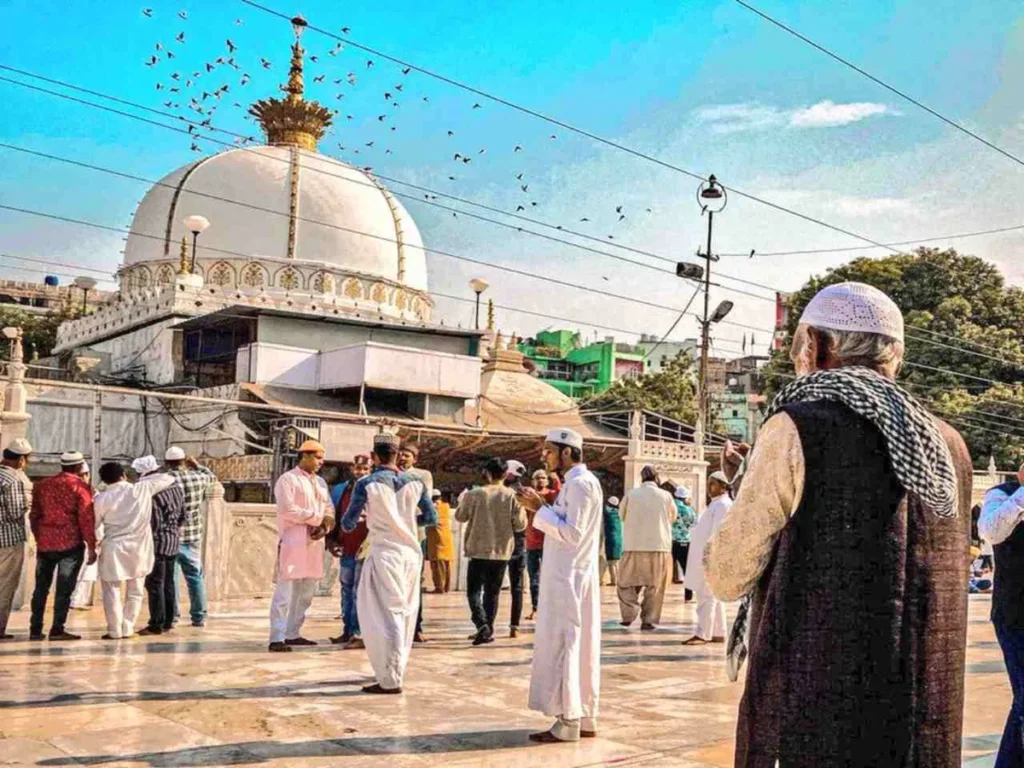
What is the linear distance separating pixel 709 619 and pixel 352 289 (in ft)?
70.8

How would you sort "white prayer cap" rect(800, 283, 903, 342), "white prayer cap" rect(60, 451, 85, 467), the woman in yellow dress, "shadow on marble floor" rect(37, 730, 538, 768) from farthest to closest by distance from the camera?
the woman in yellow dress → "white prayer cap" rect(60, 451, 85, 467) → "shadow on marble floor" rect(37, 730, 538, 768) → "white prayer cap" rect(800, 283, 903, 342)

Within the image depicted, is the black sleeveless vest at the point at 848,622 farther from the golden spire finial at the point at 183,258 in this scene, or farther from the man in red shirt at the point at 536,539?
the golden spire finial at the point at 183,258

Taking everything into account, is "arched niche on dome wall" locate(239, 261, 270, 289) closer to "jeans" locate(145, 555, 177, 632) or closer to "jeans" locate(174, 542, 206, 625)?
"jeans" locate(174, 542, 206, 625)

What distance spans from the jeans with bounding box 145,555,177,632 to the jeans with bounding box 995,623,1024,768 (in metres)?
6.78

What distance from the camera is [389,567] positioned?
6.52m

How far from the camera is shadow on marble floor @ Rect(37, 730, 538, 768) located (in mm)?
4664

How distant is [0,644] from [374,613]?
3.62m

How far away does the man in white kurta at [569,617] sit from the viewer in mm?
5211

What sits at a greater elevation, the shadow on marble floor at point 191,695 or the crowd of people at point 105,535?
the crowd of people at point 105,535

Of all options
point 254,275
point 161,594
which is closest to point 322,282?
point 254,275

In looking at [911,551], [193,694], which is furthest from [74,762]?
[911,551]

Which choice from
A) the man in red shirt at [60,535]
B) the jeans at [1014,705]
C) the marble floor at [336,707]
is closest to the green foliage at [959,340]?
the marble floor at [336,707]

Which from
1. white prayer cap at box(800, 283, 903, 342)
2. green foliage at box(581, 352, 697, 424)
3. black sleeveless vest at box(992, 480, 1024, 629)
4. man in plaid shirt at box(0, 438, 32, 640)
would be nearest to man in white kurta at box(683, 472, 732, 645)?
black sleeveless vest at box(992, 480, 1024, 629)

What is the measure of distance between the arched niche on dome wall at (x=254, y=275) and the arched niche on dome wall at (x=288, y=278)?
283 mm
